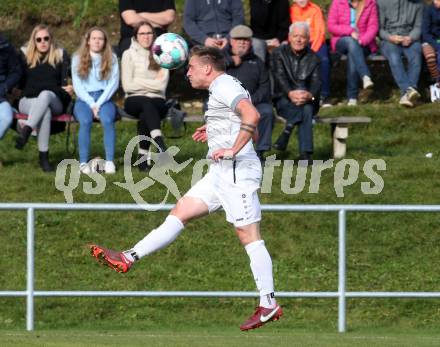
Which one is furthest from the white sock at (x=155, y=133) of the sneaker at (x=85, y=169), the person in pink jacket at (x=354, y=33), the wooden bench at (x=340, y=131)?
the person in pink jacket at (x=354, y=33)

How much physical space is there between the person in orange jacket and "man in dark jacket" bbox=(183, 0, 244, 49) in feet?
3.65

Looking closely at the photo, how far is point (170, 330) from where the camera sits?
13.4 m

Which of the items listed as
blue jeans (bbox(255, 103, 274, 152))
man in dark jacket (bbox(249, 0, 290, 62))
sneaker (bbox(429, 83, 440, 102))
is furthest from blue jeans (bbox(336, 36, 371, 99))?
blue jeans (bbox(255, 103, 274, 152))

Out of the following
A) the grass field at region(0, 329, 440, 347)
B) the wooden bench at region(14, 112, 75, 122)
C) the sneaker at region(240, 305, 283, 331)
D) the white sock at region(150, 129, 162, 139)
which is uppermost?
the wooden bench at region(14, 112, 75, 122)

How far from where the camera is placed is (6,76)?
1628 cm

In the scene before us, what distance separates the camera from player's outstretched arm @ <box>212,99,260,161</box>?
400 inches

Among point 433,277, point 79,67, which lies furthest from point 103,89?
point 433,277

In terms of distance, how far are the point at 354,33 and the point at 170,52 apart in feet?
17.5

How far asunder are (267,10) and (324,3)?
3.83 metres

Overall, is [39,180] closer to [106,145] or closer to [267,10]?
[106,145]

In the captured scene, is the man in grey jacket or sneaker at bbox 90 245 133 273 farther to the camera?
the man in grey jacket

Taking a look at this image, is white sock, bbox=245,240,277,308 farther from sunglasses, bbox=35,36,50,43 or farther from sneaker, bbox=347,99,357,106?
sneaker, bbox=347,99,357,106

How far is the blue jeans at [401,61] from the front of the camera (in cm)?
1864

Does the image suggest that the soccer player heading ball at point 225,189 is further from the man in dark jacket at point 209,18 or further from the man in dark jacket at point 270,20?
the man in dark jacket at point 270,20
